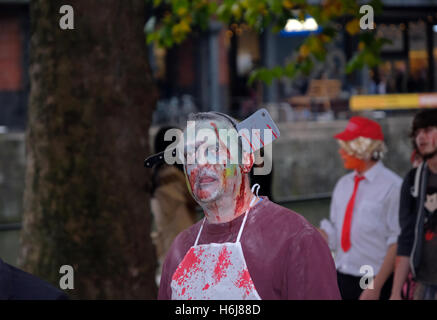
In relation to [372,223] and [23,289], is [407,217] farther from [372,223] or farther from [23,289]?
[23,289]

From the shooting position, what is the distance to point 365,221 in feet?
17.0

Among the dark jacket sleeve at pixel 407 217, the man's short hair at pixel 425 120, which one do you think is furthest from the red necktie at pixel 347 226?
the man's short hair at pixel 425 120

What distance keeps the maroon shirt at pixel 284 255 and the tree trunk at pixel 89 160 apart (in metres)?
3.16

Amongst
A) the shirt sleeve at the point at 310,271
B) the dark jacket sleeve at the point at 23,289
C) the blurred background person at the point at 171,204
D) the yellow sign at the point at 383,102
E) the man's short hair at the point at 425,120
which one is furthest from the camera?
the yellow sign at the point at 383,102

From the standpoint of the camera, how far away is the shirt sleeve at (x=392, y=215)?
5.13 m

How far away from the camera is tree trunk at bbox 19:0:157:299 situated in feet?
17.7

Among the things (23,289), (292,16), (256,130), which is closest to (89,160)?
(292,16)

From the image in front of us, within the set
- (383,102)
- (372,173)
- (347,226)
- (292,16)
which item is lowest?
(347,226)

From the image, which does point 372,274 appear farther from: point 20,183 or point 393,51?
point 393,51

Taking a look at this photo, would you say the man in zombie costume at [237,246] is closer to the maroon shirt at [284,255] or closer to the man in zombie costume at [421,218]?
the maroon shirt at [284,255]

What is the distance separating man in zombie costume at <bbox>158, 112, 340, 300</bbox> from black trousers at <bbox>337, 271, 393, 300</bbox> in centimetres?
293

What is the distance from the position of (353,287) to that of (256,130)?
3.12 metres

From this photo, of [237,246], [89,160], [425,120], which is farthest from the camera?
[89,160]
